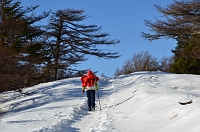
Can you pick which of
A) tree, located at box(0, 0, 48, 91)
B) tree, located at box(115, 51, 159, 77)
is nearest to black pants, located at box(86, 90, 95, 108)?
tree, located at box(0, 0, 48, 91)

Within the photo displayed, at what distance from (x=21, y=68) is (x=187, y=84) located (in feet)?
32.8

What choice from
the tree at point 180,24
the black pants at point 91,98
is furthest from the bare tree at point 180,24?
the black pants at point 91,98

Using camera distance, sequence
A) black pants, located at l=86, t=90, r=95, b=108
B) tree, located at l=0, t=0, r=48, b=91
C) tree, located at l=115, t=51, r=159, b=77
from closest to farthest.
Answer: black pants, located at l=86, t=90, r=95, b=108 < tree, located at l=0, t=0, r=48, b=91 < tree, located at l=115, t=51, r=159, b=77

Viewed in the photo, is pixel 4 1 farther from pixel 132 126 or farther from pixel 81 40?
pixel 132 126

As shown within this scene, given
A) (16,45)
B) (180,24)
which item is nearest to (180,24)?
(180,24)

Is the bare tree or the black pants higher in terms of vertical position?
the bare tree

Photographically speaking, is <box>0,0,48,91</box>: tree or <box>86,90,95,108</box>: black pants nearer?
<box>86,90,95,108</box>: black pants

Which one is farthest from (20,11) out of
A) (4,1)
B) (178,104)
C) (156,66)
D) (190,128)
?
(156,66)

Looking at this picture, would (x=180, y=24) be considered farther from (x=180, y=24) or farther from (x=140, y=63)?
(x=140, y=63)

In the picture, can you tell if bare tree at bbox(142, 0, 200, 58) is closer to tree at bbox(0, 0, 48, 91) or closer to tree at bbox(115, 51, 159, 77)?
tree at bbox(0, 0, 48, 91)

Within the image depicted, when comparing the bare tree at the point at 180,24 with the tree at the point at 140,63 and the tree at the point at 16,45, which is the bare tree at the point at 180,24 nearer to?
the tree at the point at 16,45

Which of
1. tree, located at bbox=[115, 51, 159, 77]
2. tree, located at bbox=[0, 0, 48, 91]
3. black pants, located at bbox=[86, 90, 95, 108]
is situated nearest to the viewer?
black pants, located at bbox=[86, 90, 95, 108]

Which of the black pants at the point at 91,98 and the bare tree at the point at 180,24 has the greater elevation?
the bare tree at the point at 180,24

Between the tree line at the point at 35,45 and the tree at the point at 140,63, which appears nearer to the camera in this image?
the tree line at the point at 35,45
